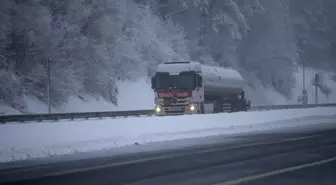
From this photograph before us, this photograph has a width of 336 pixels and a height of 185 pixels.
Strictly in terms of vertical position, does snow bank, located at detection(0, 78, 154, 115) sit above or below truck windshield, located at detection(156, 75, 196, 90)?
below

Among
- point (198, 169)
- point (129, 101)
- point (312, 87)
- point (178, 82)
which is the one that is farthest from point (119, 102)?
point (312, 87)

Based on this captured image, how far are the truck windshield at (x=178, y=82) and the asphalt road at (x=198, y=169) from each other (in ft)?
52.2

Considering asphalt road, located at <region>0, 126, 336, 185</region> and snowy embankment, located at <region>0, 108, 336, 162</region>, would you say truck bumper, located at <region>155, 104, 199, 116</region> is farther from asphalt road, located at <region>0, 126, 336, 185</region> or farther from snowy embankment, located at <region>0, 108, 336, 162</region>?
asphalt road, located at <region>0, 126, 336, 185</region>

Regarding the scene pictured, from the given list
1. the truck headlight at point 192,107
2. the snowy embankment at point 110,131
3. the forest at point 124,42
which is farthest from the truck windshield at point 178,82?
the forest at point 124,42

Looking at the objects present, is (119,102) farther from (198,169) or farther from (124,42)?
(198,169)

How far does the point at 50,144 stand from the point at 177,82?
664 inches

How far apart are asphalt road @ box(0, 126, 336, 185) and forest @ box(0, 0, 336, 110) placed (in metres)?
24.4

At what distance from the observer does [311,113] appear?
34.6m

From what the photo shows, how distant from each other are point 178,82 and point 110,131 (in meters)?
13.9

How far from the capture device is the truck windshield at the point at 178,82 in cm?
3189

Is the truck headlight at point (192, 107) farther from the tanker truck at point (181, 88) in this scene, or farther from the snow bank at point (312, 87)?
the snow bank at point (312, 87)

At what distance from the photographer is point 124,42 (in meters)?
49.3

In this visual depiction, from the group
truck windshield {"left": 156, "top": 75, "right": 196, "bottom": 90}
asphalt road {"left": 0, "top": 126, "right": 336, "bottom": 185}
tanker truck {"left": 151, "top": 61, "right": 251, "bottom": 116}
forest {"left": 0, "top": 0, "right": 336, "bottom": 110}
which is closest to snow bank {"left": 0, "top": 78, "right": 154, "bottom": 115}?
forest {"left": 0, "top": 0, "right": 336, "bottom": 110}

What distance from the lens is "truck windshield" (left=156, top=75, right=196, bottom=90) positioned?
31.9 meters
